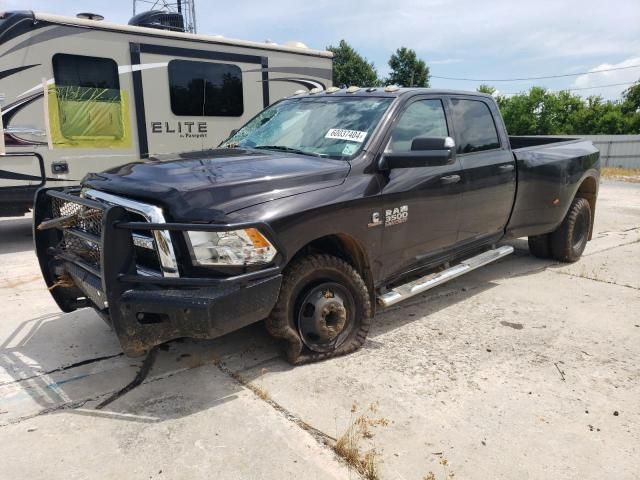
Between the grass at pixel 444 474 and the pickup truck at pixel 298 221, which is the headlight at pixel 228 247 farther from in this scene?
the grass at pixel 444 474

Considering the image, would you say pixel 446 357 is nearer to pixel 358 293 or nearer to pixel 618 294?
pixel 358 293

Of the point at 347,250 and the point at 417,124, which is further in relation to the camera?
the point at 417,124

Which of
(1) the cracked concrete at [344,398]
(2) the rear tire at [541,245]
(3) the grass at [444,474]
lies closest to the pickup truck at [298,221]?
(1) the cracked concrete at [344,398]

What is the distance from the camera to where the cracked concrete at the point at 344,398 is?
8.32 feet

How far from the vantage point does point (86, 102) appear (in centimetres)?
731

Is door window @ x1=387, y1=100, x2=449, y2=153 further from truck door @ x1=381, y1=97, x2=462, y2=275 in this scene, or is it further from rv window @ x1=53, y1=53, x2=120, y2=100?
rv window @ x1=53, y1=53, x2=120, y2=100

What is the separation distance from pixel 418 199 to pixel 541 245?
9.85 ft

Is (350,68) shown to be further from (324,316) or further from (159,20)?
(324,316)

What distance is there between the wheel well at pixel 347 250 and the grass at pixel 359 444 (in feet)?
3.50

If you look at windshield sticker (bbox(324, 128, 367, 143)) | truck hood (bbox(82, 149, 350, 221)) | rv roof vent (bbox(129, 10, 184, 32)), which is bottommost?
truck hood (bbox(82, 149, 350, 221))

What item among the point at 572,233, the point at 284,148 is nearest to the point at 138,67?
the point at 284,148

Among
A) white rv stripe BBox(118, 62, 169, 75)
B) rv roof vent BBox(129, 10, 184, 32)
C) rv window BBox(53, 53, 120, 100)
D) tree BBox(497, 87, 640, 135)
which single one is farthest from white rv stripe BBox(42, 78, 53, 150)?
tree BBox(497, 87, 640, 135)

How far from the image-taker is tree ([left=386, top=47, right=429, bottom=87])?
5131cm

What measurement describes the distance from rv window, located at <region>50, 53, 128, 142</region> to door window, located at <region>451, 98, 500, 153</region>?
203 inches
